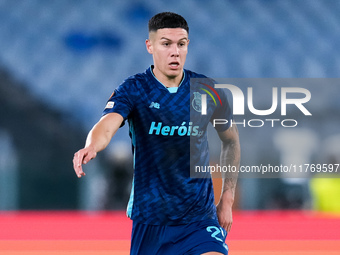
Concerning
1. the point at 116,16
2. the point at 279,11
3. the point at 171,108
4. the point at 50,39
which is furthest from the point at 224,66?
the point at 171,108

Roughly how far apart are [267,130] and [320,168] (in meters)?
1.38

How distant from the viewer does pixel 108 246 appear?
5395 millimetres

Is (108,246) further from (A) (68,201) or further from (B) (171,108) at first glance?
(A) (68,201)

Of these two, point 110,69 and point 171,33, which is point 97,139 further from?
point 110,69

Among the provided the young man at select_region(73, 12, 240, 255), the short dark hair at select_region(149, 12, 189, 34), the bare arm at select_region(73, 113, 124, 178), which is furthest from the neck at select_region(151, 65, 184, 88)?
the bare arm at select_region(73, 113, 124, 178)

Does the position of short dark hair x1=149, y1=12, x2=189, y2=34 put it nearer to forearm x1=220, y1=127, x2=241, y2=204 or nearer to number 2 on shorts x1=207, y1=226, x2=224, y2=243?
forearm x1=220, y1=127, x2=241, y2=204

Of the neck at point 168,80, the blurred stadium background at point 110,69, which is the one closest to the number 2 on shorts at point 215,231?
the neck at point 168,80

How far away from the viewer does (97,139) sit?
2.35 meters

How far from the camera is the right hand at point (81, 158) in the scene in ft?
6.70

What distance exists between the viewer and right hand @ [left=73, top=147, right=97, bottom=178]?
204 cm

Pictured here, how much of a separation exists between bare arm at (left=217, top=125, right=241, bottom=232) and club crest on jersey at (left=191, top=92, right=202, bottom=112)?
30 centimetres

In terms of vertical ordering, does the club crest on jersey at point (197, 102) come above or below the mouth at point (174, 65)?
below

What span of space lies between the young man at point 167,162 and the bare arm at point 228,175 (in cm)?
12

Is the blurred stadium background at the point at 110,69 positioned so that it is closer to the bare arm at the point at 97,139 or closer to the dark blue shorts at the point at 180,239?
the dark blue shorts at the point at 180,239
